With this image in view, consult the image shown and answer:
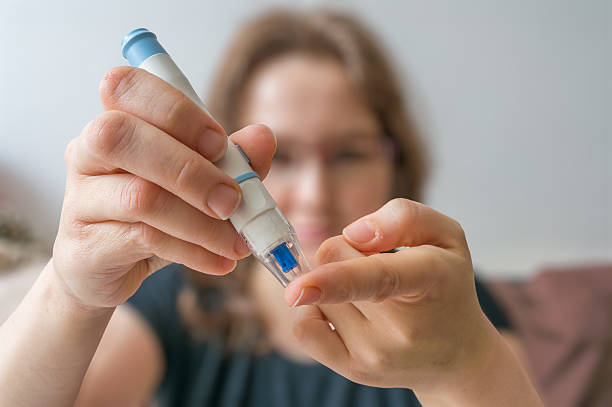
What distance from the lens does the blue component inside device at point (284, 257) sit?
11.2 inches

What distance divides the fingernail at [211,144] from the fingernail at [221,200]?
3cm

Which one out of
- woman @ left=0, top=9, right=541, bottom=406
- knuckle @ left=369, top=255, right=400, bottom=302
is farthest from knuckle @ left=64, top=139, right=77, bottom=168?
knuckle @ left=369, top=255, right=400, bottom=302

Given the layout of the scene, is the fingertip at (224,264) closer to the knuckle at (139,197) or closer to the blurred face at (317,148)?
the knuckle at (139,197)

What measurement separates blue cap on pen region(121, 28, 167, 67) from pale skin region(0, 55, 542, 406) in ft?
0.06

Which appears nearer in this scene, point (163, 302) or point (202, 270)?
point (202, 270)

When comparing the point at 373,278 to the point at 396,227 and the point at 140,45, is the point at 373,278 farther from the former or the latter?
the point at 140,45

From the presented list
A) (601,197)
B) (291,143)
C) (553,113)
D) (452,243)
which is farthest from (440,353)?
(601,197)

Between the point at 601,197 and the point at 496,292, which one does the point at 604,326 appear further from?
the point at 601,197

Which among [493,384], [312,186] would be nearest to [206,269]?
[493,384]

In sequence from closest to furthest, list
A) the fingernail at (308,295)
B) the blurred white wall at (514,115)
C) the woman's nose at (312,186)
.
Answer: the fingernail at (308,295)
the woman's nose at (312,186)
the blurred white wall at (514,115)

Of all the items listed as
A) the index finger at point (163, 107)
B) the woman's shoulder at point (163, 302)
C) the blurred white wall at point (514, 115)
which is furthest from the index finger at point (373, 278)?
the blurred white wall at point (514, 115)

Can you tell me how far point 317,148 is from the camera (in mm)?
799

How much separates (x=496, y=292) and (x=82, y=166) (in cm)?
107

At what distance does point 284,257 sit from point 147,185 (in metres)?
0.09
